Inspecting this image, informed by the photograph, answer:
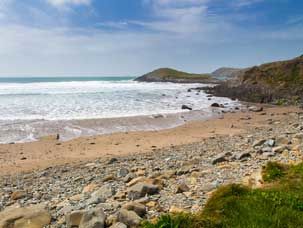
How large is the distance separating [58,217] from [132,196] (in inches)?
53.7

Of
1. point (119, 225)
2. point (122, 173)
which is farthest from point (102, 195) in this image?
point (122, 173)

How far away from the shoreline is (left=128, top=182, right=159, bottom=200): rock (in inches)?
229

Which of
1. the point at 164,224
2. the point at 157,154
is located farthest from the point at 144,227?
the point at 157,154

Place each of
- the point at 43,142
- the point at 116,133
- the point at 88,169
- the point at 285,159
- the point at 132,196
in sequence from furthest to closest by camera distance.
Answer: the point at 116,133 → the point at 43,142 → the point at 88,169 → the point at 285,159 → the point at 132,196

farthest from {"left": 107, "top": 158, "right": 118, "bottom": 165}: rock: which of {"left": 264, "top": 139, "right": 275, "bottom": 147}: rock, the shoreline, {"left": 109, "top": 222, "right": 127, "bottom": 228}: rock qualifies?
{"left": 109, "top": 222, "right": 127, "bottom": 228}: rock

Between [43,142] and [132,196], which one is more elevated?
[132,196]

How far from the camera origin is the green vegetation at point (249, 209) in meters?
3.93

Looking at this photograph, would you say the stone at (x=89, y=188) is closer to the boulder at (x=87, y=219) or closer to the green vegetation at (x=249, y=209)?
the boulder at (x=87, y=219)

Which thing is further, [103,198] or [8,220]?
[103,198]

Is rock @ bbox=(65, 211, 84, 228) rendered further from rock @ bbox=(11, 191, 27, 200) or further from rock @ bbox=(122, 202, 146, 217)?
rock @ bbox=(11, 191, 27, 200)

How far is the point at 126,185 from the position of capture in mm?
6793

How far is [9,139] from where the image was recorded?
48.6ft

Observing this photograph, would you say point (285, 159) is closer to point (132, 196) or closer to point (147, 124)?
point (132, 196)

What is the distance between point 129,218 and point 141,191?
1.24 meters
